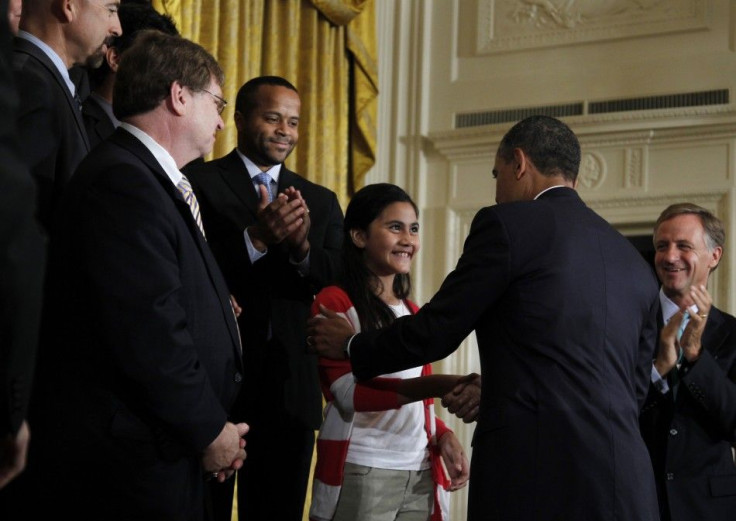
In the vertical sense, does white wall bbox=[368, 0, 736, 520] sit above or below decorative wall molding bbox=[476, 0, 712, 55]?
below

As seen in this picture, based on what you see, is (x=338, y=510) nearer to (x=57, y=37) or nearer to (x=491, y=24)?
(x=57, y=37)

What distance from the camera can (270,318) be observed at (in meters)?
3.37

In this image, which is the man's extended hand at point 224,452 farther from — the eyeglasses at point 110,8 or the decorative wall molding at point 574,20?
the decorative wall molding at point 574,20

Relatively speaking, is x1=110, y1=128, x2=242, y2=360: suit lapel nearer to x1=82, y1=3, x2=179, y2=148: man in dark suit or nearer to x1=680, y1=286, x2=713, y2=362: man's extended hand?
x1=82, y1=3, x2=179, y2=148: man in dark suit

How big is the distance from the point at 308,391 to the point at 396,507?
21.3 inches

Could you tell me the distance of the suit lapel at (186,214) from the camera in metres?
2.39

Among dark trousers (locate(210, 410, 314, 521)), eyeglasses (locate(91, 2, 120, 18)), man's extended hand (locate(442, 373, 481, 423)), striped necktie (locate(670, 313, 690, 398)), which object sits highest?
eyeglasses (locate(91, 2, 120, 18))

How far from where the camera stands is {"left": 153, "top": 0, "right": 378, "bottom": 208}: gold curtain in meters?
5.69

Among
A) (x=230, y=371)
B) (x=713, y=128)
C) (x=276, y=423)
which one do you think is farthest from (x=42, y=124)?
(x=713, y=128)

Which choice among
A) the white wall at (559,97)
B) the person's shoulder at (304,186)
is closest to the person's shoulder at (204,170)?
the person's shoulder at (304,186)

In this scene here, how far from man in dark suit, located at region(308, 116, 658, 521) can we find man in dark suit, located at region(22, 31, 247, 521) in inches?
22.1

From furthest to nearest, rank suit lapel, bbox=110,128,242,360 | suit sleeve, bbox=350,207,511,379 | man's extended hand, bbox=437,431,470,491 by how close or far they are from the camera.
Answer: man's extended hand, bbox=437,431,470,491
suit sleeve, bbox=350,207,511,379
suit lapel, bbox=110,128,242,360

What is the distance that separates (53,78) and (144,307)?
70 cm

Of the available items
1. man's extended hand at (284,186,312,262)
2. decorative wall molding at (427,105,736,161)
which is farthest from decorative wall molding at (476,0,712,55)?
man's extended hand at (284,186,312,262)
